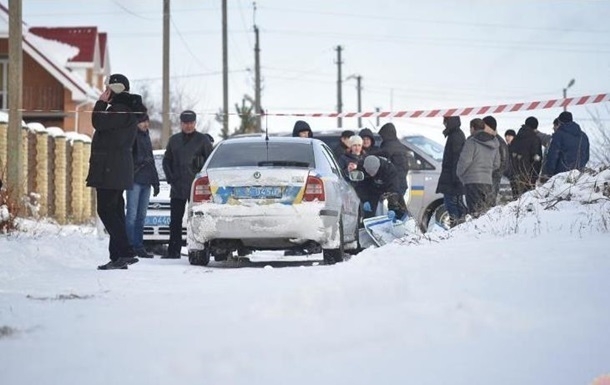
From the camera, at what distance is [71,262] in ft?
37.8

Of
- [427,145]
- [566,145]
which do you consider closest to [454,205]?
[566,145]

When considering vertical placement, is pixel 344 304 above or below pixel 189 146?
below

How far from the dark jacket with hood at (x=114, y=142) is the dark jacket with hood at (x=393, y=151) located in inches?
202

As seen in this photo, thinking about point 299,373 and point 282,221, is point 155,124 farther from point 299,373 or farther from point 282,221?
point 299,373

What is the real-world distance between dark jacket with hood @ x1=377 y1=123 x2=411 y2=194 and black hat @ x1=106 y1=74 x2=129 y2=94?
518 centimetres

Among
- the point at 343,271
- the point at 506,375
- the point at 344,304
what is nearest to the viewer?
the point at 506,375

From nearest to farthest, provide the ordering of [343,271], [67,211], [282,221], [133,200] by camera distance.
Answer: [343,271], [282,221], [133,200], [67,211]

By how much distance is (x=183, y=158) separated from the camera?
13.4m

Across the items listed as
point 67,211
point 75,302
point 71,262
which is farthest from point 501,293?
point 67,211

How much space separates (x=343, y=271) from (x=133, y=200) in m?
5.73

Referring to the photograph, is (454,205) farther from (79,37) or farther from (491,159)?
(79,37)

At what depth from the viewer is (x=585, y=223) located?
364 inches

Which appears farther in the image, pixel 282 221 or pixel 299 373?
pixel 282 221

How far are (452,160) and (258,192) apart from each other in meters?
4.20
